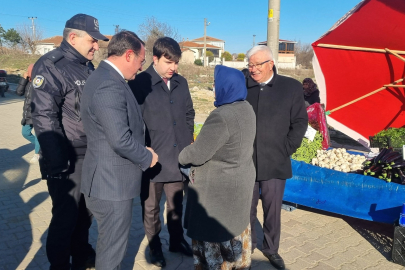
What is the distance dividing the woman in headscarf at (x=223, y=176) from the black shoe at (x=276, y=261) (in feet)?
3.13

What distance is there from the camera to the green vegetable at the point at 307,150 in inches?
186

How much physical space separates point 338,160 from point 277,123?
2.00m

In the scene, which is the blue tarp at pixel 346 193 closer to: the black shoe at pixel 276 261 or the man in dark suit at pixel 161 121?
the black shoe at pixel 276 261

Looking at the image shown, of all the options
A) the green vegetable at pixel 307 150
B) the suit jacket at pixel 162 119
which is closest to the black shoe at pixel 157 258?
the suit jacket at pixel 162 119

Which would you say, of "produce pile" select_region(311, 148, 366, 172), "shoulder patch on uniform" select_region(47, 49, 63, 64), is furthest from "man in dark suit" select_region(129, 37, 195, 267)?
"produce pile" select_region(311, 148, 366, 172)

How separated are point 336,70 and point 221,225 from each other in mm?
3782

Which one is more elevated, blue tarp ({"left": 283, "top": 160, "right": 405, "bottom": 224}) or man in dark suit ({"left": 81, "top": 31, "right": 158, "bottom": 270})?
man in dark suit ({"left": 81, "top": 31, "right": 158, "bottom": 270})

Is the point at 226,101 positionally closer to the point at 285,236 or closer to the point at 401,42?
the point at 285,236

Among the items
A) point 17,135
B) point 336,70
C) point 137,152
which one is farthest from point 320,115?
point 17,135

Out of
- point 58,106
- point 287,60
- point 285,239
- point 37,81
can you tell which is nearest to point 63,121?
point 58,106

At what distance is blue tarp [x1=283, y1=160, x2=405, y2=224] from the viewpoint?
3.75 metres

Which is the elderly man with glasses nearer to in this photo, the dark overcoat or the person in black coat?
the dark overcoat

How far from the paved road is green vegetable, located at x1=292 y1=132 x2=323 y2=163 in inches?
29.5

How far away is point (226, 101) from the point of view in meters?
2.27
